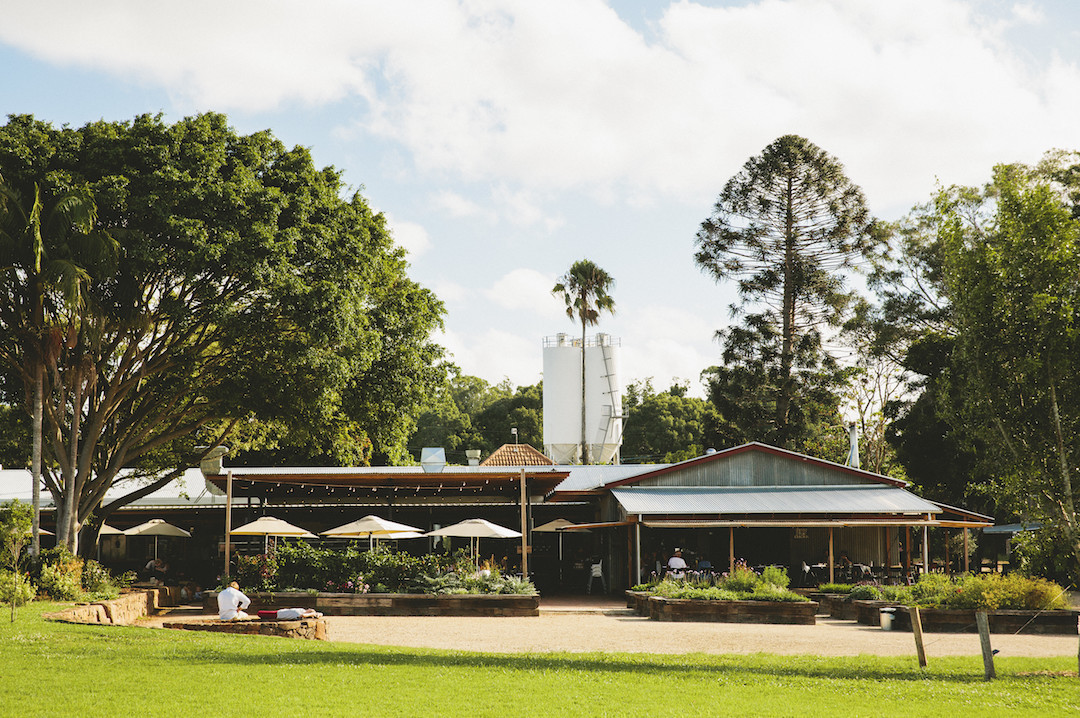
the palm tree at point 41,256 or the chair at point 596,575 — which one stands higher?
the palm tree at point 41,256

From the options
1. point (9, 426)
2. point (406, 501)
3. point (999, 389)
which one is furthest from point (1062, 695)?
point (9, 426)

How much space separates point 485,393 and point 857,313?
1615 inches

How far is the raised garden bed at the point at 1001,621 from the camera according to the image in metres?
15.7

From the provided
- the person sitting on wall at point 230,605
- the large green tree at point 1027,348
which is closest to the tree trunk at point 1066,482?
the large green tree at point 1027,348

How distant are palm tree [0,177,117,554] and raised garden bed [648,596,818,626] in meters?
12.3

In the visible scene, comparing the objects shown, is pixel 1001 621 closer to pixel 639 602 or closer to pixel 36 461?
pixel 639 602

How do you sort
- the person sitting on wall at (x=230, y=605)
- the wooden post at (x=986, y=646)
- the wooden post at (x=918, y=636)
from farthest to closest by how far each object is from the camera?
the person sitting on wall at (x=230, y=605)
the wooden post at (x=918, y=636)
the wooden post at (x=986, y=646)

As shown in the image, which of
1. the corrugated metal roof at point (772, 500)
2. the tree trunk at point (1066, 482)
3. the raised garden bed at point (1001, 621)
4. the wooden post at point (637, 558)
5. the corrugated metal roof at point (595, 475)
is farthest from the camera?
the corrugated metal roof at point (595, 475)

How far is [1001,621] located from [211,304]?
16183 millimetres

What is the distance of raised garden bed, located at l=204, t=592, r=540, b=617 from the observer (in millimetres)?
18797

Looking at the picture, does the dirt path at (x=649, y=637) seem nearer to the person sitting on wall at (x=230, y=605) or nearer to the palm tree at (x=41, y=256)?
the person sitting on wall at (x=230, y=605)

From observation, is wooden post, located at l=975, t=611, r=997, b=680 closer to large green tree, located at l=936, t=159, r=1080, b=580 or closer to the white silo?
large green tree, located at l=936, t=159, r=1080, b=580

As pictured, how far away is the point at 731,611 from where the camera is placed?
1797cm

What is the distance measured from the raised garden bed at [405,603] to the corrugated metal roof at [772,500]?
4.80 meters
